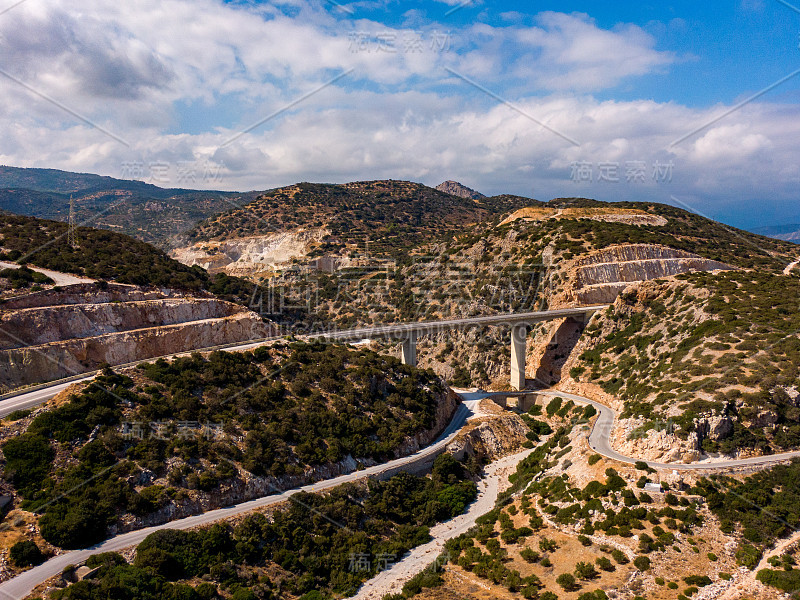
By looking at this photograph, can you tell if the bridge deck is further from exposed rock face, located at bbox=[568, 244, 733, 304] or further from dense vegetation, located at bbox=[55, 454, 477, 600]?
dense vegetation, located at bbox=[55, 454, 477, 600]

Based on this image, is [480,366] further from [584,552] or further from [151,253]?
[151,253]

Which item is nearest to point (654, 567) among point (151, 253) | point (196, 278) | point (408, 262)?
point (196, 278)

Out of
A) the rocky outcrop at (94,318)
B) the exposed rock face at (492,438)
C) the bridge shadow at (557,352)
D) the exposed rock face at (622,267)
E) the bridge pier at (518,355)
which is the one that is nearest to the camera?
the rocky outcrop at (94,318)

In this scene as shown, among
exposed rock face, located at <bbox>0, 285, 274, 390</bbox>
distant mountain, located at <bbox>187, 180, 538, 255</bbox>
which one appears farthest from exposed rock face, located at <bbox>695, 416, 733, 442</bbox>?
distant mountain, located at <bbox>187, 180, 538, 255</bbox>

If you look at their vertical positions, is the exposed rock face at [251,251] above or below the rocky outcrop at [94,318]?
above

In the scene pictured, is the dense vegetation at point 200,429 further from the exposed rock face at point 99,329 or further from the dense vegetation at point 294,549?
the exposed rock face at point 99,329

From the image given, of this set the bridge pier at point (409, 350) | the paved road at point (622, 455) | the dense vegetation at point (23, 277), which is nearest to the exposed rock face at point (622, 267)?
the paved road at point (622, 455)
